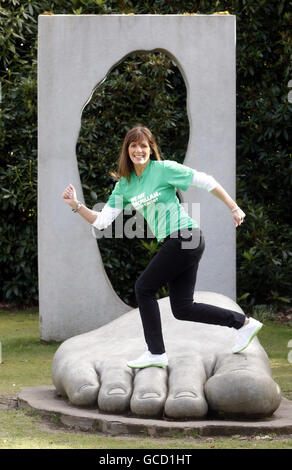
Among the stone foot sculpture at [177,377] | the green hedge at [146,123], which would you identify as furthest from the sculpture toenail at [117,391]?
the green hedge at [146,123]

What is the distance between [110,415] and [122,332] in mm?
979

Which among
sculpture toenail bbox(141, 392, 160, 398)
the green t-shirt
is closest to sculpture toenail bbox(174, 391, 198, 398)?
sculpture toenail bbox(141, 392, 160, 398)

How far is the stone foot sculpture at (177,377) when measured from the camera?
3.75m

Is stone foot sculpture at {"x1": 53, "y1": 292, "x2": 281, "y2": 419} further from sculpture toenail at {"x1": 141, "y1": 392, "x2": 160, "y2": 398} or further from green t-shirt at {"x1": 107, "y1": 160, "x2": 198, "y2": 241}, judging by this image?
green t-shirt at {"x1": 107, "y1": 160, "x2": 198, "y2": 241}

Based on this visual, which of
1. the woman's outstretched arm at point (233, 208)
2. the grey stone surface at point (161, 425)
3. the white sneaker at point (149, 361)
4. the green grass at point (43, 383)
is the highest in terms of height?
the woman's outstretched arm at point (233, 208)

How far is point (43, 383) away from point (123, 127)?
4.14 meters

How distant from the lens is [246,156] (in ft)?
Result: 28.6

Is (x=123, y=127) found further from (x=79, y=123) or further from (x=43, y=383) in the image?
(x=43, y=383)

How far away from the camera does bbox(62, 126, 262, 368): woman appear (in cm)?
405

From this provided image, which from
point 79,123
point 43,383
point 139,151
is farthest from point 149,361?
point 79,123

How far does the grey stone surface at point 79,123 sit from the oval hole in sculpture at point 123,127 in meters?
1.61

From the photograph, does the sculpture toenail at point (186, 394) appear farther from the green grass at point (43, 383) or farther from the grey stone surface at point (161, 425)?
the green grass at point (43, 383)
